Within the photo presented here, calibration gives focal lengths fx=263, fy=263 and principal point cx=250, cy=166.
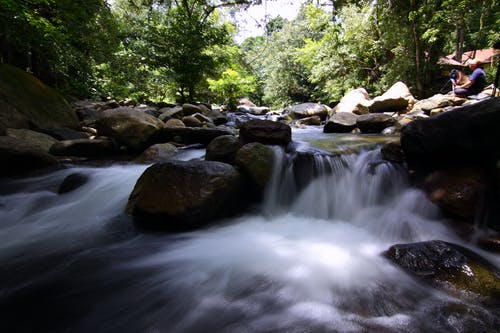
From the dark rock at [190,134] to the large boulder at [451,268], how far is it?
14.8 ft

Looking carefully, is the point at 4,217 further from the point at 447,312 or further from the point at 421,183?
the point at 421,183

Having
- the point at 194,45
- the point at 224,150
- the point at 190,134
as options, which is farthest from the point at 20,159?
the point at 194,45

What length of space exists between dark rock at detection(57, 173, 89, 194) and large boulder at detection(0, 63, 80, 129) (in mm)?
2341

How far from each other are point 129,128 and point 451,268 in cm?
558

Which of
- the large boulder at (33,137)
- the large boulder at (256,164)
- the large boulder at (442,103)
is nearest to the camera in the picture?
the large boulder at (256,164)

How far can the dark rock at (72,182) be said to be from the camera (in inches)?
156

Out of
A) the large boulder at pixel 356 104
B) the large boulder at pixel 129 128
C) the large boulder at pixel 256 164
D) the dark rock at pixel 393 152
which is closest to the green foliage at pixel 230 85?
the large boulder at pixel 356 104

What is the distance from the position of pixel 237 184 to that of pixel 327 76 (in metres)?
14.5

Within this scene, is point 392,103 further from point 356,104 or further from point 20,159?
point 20,159

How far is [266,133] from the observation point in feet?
15.0

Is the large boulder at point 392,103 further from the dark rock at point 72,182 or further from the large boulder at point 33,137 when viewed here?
the large boulder at point 33,137

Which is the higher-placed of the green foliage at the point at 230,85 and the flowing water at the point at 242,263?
the green foliage at the point at 230,85

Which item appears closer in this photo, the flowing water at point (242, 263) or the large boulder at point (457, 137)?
the flowing water at point (242, 263)

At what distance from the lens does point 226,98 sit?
16391mm
